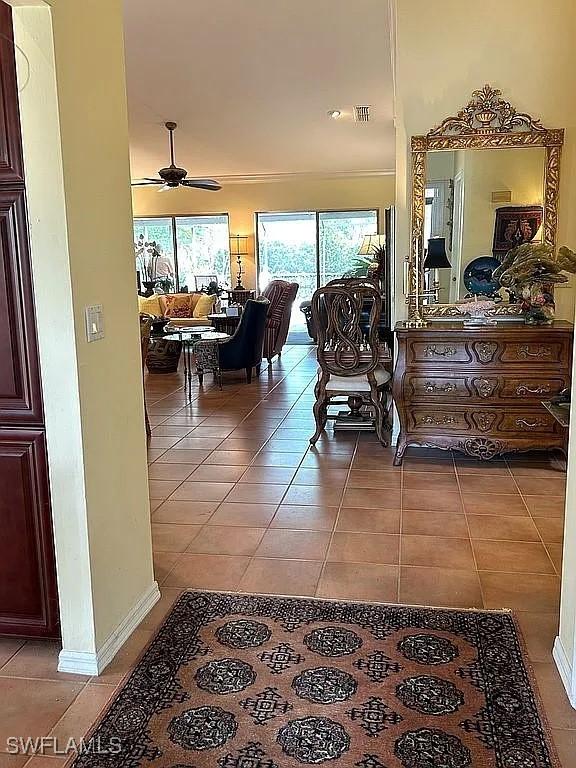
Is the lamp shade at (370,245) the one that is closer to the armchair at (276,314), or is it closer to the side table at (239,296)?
the armchair at (276,314)

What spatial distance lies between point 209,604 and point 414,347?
7.09 ft

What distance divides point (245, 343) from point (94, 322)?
5.09 m

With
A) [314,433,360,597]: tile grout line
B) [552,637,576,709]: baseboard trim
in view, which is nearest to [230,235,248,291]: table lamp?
[314,433,360,597]: tile grout line

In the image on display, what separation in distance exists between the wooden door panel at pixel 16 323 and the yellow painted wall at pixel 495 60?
10.3 ft

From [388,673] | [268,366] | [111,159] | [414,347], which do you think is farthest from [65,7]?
[268,366]

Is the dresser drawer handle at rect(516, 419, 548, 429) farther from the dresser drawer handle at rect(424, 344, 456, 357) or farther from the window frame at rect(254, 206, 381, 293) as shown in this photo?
the window frame at rect(254, 206, 381, 293)

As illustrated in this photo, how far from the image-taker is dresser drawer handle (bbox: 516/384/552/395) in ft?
13.1

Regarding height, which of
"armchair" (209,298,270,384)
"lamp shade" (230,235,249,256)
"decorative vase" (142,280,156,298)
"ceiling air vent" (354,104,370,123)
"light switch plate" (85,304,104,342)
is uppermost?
"ceiling air vent" (354,104,370,123)

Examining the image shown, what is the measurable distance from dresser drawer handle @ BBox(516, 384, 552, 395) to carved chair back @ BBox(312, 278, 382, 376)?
0.99 meters

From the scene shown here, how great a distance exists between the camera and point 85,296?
201 cm

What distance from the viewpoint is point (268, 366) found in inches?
328

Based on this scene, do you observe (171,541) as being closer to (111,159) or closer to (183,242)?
(111,159)

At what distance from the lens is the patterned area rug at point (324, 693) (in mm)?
1754

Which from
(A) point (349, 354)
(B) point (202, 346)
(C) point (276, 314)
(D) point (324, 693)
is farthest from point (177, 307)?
(D) point (324, 693)
